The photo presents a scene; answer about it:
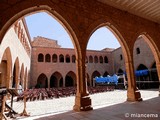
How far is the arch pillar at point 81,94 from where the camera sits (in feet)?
15.5

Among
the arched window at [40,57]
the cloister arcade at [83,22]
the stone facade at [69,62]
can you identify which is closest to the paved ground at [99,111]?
the cloister arcade at [83,22]

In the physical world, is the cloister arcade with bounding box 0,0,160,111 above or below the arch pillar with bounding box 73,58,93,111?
above

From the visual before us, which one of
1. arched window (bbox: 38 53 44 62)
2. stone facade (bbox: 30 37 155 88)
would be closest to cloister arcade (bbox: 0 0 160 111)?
stone facade (bbox: 30 37 155 88)

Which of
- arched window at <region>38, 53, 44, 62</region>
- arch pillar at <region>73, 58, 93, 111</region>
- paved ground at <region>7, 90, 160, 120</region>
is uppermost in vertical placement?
arched window at <region>38, 53, 44, 62</region>

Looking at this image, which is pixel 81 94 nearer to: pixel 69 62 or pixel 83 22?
pixel 83 22

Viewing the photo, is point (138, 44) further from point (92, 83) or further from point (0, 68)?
point (0, 68)

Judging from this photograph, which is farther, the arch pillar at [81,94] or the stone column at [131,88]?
the stone column at [131,88]

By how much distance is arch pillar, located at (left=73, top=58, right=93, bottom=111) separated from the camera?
185 inches

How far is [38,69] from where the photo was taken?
21875 mm

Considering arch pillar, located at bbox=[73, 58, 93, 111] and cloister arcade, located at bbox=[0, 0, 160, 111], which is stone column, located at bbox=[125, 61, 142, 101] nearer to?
cloister arcade, located at bbox=[0, 0, 160, 111]

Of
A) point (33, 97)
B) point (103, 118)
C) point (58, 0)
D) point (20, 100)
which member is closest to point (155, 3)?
point (58, 0)

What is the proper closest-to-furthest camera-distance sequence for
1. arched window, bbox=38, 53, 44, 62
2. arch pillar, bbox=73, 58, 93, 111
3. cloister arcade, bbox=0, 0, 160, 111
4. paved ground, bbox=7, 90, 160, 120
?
paved ground, bbox=7, 90, 160, 120
cloister arcade, bbox=0, 0, 160, 111
arch pillar, bbox=73, 58, 93, 111
arched window, bbox=38, 53, 44, 62

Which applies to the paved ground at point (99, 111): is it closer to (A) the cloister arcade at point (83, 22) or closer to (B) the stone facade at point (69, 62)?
(A) the cloister arcade at point (83, 22)

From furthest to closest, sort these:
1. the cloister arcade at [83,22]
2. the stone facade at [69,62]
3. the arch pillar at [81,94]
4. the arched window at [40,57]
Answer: the arched window at [40,57]
the stone facade at [69,62]
the arch pillar at [81,94]
the cloister arcade at [83,22]
